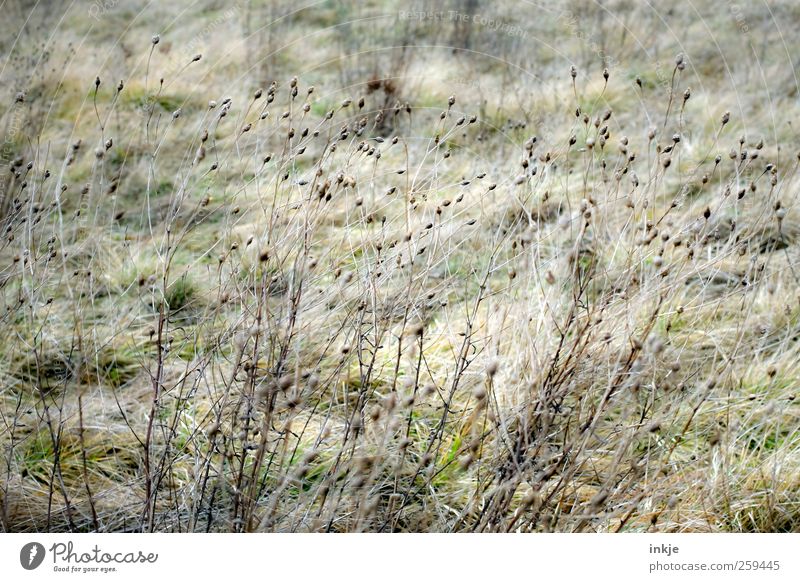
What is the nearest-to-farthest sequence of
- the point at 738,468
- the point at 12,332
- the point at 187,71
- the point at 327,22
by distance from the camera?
the point at 738,468
the point at 12,332
the point at 187,71
the point at 327,22

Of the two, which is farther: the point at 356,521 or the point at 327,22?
the point at 327,22

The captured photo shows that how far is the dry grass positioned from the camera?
69.2 inches

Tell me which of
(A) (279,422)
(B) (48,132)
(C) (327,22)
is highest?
(C) (327,22)

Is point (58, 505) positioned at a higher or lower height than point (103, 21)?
lower

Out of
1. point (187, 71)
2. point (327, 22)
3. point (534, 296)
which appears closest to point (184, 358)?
point (534, 296)

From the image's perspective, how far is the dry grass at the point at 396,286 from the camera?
1.76m

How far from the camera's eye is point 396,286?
7.86ft

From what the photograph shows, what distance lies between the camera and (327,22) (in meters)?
4.16

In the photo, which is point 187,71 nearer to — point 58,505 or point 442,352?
point 442,352

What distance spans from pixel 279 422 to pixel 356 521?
1.54 feet
